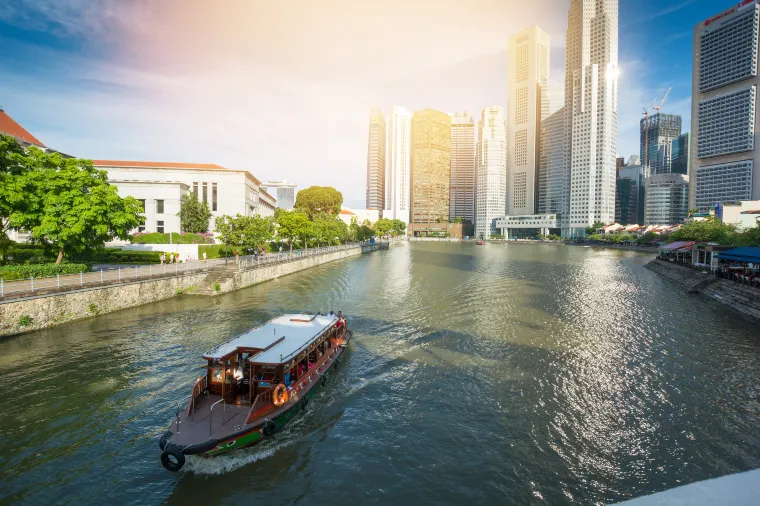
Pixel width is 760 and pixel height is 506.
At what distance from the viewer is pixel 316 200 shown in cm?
11094

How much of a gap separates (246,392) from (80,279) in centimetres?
2226

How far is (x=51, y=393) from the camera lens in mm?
16391

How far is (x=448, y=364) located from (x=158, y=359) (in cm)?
1578

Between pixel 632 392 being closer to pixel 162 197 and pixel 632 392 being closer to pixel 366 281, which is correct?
pixel 366 281

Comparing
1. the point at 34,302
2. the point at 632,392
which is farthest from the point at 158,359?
the point at 632,392

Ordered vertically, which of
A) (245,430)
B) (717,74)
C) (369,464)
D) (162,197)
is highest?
(717,74)

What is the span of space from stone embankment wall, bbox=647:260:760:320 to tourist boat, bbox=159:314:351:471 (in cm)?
3774

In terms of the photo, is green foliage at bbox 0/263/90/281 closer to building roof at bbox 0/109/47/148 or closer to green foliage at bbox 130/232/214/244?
green foliage at bbox 130/232/214/244

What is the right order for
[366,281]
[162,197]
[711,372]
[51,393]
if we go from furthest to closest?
1. [162,197]
2. [366,281]
3. [711,372]
4. [51,393]

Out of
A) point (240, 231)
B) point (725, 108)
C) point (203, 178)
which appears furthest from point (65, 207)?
point (725, 108)

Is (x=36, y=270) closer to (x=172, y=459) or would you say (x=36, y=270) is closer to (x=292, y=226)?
(x=172, y=459)

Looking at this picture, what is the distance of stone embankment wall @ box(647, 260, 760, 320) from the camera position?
111 ft

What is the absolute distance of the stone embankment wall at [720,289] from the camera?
33.8 meters

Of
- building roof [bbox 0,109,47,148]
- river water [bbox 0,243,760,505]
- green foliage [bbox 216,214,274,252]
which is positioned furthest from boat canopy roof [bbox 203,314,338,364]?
building roof [bbox 0,109,47,148]
